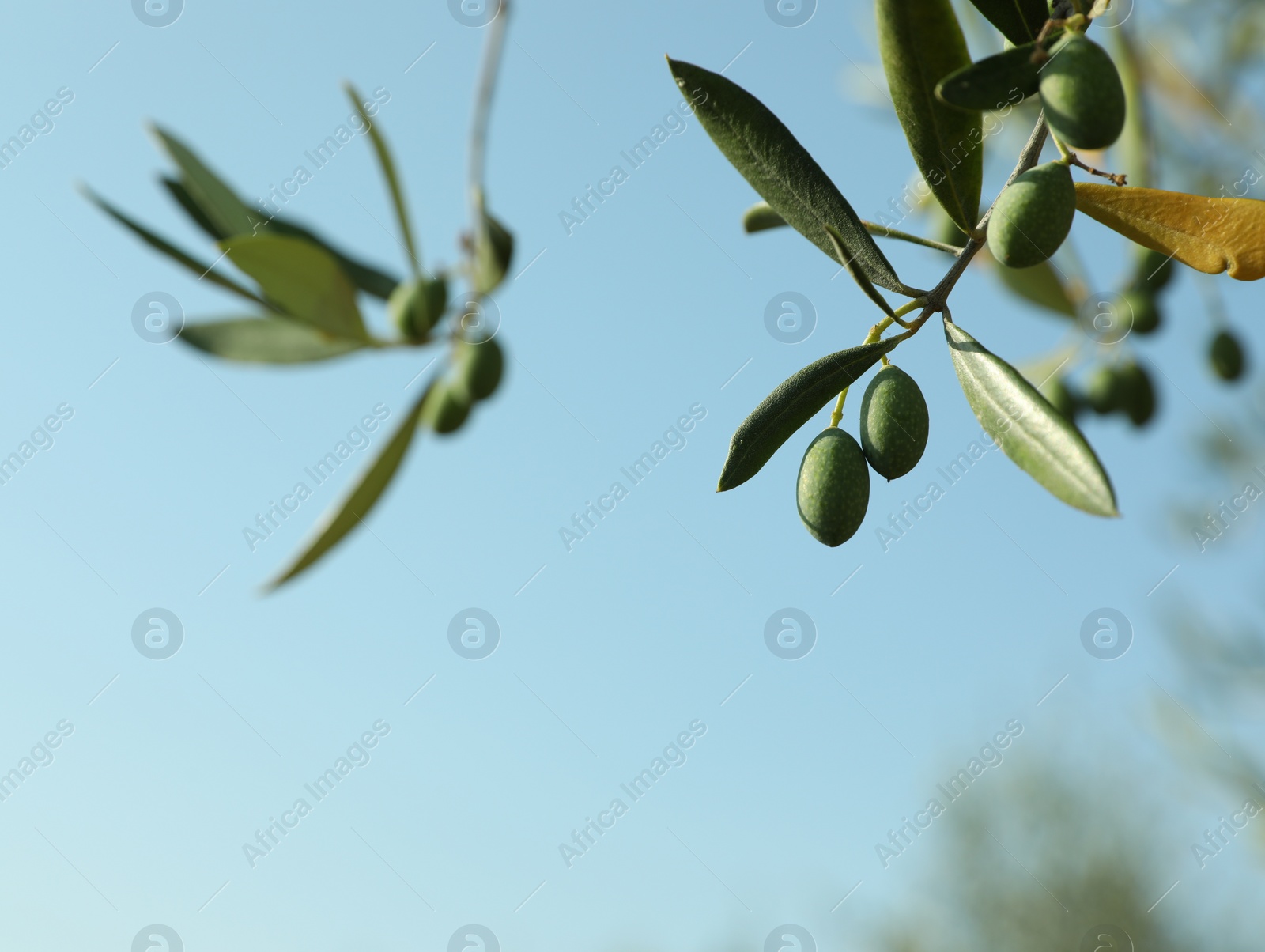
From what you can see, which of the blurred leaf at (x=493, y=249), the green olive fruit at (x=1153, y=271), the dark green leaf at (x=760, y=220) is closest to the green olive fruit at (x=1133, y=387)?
the green olive fruit at (x=1153, y=271)

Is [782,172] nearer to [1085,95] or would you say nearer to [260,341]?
[1085,95]

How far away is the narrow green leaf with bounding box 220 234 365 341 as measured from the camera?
869 mm

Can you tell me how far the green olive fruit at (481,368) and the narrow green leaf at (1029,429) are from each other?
0.49 meters

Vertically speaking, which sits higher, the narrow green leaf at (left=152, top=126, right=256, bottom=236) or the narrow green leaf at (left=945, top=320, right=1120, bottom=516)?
the narrow green leaf at (left=152, top=126, right=256, bottom=236)

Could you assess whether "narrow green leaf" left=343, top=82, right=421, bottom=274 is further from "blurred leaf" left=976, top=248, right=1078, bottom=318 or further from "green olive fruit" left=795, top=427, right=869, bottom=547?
"blurred leaf" left=976, top=248, right=1078, bottom=318

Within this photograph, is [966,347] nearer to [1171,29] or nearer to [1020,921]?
[1171,29]

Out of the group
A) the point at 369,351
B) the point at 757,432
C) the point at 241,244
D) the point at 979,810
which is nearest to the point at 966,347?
the point at 757,432

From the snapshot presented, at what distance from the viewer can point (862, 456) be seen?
1.23m

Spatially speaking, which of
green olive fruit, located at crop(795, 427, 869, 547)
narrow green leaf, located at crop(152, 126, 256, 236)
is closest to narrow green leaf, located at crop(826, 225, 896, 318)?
green olive fruit, located at crop(795, 427, 869, 547)

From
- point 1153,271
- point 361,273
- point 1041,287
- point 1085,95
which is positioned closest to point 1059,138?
point 1085,95

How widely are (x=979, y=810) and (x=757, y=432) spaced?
21200 mm

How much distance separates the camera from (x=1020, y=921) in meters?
20.2

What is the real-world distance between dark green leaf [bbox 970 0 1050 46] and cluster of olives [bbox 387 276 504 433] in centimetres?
65

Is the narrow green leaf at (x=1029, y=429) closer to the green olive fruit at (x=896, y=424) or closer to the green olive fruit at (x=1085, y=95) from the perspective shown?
the green olive fruit at (x=896, y=424)
